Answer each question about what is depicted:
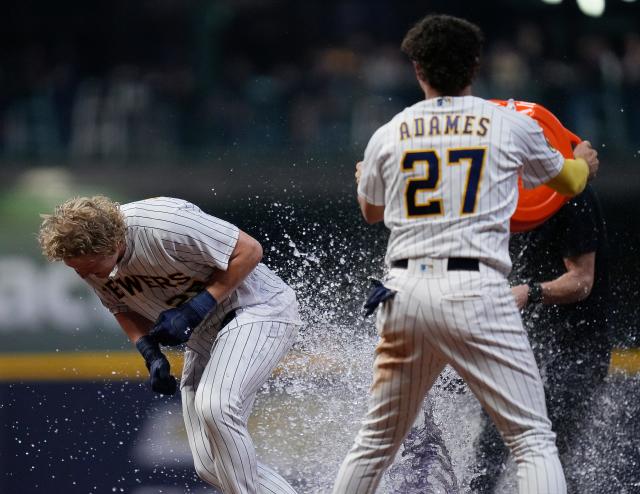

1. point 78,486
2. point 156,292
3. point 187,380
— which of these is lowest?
point 78,486

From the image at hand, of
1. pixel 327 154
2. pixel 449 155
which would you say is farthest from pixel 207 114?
pixel 449 155

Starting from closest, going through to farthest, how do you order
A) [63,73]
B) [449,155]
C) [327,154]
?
[449,155] → [327,154] → [63,73]

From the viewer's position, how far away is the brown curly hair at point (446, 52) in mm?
3373

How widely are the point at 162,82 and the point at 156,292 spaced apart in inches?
258

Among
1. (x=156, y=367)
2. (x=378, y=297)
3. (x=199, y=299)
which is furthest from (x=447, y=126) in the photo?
(x=156, y=367)

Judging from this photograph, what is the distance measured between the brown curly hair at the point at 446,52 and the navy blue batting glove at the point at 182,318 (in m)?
1.09

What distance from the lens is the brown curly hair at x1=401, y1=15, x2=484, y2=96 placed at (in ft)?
11.1

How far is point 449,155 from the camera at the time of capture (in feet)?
10.8

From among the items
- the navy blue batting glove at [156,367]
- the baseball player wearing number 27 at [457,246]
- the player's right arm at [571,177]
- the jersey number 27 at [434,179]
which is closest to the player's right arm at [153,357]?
the navy blue batting glove at [156,367]

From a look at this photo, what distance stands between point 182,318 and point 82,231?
1.54 ft

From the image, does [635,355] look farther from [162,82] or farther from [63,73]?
[63,73]

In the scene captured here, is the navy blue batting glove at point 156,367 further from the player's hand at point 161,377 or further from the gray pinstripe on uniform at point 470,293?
the gray pinstripe on uniform at point 470,293

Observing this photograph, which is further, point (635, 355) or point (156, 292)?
point (635, 355)

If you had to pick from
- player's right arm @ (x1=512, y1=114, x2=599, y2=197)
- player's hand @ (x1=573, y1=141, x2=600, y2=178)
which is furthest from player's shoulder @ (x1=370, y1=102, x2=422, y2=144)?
player's hand @ (x1=573, y1=141, x2=600, y2=178)
